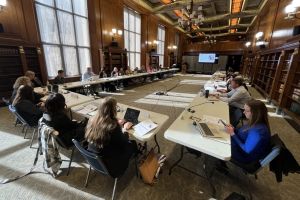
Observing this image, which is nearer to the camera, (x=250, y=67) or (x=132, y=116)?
(x=132, y=116)

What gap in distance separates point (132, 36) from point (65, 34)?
4864 millimetres

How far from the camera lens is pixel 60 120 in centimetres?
197

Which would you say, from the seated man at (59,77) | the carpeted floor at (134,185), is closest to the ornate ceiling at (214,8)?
the seated man at (59,77)

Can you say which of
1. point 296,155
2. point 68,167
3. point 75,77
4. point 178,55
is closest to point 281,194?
point 296,155

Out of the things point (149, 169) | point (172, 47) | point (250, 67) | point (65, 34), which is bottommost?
point (149, 169)

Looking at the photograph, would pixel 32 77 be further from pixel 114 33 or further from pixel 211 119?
pixel 114 33

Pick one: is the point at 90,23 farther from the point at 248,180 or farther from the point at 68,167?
the point at 248,180

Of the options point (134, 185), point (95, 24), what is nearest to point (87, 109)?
point (134, 185)

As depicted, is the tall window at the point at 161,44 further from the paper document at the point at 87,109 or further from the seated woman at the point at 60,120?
Answer: the seated woman at the point at 60,120

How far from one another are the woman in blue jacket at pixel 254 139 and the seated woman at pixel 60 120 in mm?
2052

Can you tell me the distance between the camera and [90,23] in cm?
706

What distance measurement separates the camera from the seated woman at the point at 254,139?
146 cm

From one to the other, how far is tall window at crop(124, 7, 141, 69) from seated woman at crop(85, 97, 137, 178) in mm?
8984

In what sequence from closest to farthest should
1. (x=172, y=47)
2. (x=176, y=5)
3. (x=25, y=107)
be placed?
(x=25, y=107), (x=176, y=5), (x=172, y=47)
